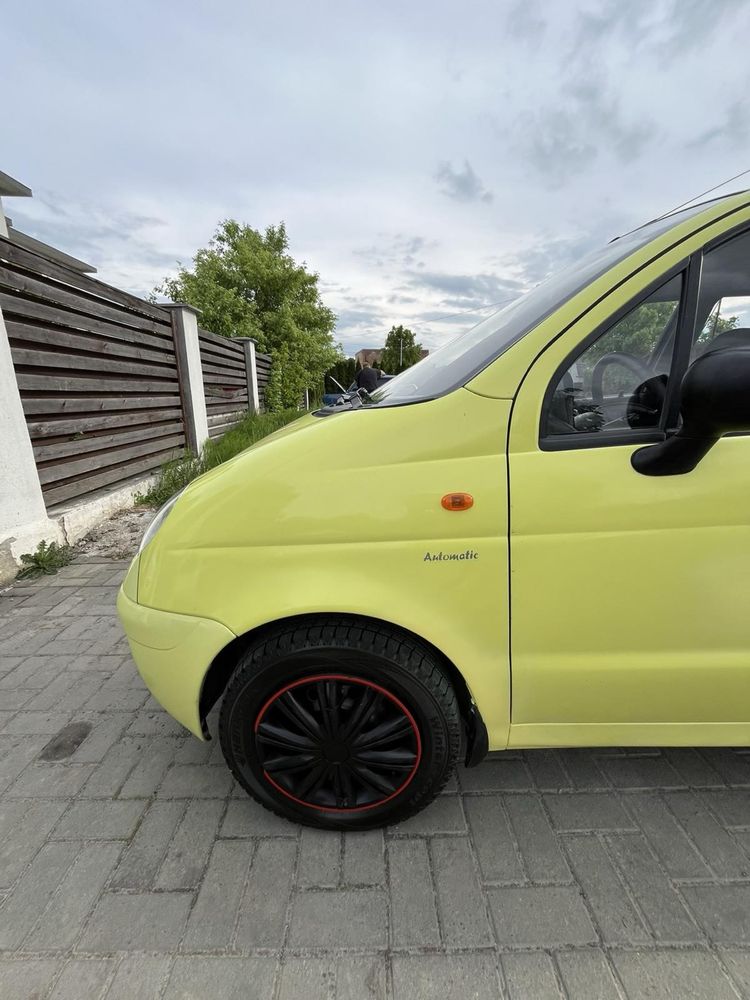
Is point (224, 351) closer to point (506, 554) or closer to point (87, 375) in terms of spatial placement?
point (87, 375)

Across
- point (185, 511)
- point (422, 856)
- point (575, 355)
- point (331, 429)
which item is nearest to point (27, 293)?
point (185, 511)

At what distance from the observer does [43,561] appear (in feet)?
Answer: 13.2

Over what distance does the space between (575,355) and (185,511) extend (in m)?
1.28

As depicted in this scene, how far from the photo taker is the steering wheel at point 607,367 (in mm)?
1442

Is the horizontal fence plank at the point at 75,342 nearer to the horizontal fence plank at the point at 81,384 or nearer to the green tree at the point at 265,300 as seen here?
the horizontal fence plank at the point at 81,384

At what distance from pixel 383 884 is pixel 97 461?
491cm

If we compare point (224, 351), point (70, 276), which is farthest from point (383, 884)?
point (224, 351)

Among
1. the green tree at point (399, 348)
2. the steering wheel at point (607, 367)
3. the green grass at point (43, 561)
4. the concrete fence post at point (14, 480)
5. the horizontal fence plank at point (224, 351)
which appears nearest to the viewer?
the steering wheel at point (607, 367)

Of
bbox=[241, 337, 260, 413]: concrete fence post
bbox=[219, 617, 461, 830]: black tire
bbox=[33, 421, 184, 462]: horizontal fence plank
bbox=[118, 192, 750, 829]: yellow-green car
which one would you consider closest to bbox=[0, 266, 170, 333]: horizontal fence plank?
bbox=[33, 421, 184, 462]: horizontal fence plank

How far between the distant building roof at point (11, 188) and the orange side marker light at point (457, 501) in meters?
9.22

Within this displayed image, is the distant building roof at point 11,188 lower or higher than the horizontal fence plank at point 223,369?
higher

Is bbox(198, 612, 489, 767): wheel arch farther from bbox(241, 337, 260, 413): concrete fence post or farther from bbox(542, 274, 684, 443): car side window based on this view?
bbox(241, 337, 260, 413): concrete fence post

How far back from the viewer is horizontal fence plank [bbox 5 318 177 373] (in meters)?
4.06

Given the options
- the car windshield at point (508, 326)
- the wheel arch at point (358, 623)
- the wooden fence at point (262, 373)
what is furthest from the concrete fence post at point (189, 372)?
the wheel arch at point (358, 623)
